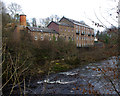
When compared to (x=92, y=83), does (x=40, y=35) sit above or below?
above

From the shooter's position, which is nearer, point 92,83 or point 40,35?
point 92,83

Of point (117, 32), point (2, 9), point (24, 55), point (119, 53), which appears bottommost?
point (24, 55)

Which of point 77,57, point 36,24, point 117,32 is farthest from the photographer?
point 36,24

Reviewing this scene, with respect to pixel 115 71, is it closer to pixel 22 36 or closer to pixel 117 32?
pixel 117 32

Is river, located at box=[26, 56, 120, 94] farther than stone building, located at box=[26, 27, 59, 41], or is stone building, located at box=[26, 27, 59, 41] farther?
stone building, located at box=[26, 27, 59, 41]

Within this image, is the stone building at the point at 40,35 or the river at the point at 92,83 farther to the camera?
the stone building at the point at 40,35

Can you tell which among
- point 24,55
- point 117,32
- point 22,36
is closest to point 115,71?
point 117,32

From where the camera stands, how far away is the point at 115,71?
3582mm

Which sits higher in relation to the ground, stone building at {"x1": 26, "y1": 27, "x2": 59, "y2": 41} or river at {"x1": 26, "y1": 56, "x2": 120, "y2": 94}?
stone building at {"x1": 26, "y1": 27, "x2": 59, "y2": 41}

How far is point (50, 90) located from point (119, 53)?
20.8 feet

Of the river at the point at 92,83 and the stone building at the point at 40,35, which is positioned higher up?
the stone building at the point at 40,35

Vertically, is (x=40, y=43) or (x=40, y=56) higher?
(x=40, y=43)

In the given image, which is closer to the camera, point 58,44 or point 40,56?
point 40,56

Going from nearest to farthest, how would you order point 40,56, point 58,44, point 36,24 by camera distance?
point 40,56
point 58,44
point 36,24
